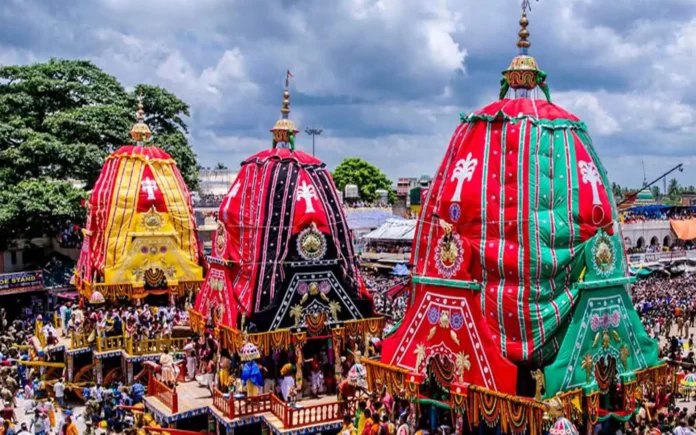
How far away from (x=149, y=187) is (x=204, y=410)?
10.8 meters

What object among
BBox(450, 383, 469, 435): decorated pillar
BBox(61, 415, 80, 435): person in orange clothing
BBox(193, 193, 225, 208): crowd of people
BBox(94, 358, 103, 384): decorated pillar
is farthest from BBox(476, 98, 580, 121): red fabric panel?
BBox(193, 193, 225, 208): crowd of people

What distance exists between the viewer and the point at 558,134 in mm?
12734

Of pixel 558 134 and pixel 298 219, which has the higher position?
pixel 558 134

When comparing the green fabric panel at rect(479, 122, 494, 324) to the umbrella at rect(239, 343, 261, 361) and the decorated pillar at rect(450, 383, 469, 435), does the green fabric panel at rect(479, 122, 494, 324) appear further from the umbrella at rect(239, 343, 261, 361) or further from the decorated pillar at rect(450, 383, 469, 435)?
the umbrella at rect(239, 343, 261, 361)

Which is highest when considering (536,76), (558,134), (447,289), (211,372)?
(536,76)

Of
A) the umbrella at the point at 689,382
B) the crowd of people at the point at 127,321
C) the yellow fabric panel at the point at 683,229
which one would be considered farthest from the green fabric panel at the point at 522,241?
the yellow fabric panel at the point at 683,229

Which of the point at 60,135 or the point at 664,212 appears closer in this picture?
the point at 60,135

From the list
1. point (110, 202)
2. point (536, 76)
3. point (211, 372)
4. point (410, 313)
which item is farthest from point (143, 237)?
point (536, 76)

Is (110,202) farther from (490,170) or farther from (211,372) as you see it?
(490,170)

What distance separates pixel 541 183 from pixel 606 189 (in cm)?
140

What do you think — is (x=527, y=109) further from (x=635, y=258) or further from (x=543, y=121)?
(x=635, y=258)

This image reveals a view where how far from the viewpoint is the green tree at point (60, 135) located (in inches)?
1209

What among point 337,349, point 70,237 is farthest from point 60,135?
point 337,349

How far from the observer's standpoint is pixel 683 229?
164ft
